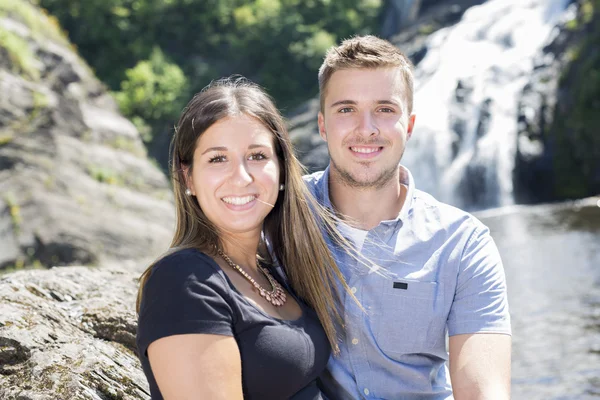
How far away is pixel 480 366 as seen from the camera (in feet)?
11.2

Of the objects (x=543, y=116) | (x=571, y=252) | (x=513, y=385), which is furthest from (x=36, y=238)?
(x=543, y=116)

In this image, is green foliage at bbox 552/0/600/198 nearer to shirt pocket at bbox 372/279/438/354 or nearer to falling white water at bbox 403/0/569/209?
falling white water at bbox 403/0/569/209

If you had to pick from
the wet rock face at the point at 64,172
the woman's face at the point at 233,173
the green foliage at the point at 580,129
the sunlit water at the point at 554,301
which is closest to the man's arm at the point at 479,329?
the woman's face at the point at 233,173

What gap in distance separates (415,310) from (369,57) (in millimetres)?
1307

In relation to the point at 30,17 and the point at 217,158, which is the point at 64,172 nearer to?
the point at 30,17

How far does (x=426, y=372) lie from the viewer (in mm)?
3631

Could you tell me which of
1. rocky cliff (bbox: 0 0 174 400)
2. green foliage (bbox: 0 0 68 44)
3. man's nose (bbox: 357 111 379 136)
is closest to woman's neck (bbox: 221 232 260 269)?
rocky cliff (bbox: 0 0 174 400)

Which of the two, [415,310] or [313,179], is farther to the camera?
[313,179]

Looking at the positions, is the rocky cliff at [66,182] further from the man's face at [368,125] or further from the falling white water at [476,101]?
the falling white water at [476,101]

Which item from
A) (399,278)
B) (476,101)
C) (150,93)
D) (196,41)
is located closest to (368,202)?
(399,278)

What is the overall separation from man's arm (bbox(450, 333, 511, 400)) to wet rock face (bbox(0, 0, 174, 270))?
10811mm

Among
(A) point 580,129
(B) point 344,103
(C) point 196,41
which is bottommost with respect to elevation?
(A) point 580,129

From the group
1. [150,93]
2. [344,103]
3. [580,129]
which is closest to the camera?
[344,103]

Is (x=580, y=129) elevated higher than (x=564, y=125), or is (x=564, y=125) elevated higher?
(x=564, y=125)
